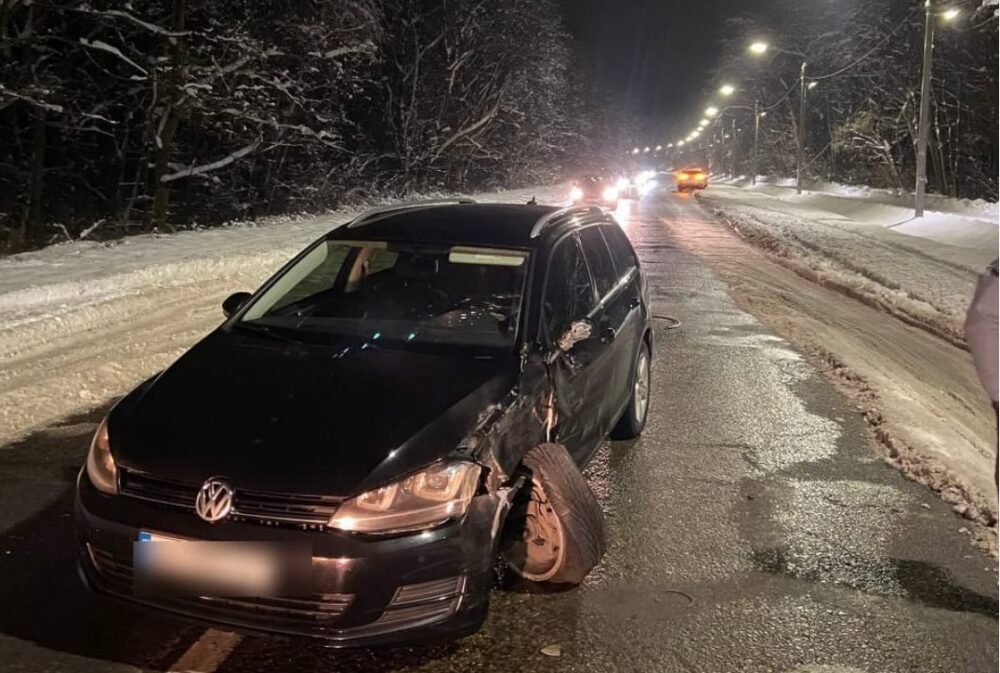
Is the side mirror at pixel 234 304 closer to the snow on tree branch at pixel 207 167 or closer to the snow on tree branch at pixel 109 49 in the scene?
the snow on tree branch at pixel 109 49

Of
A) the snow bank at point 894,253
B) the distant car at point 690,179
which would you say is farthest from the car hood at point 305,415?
the distant car at point 690,179

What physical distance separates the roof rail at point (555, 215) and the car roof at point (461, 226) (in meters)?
0.02

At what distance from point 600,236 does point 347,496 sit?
3.33 metres

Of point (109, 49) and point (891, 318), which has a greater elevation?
point (109, 49)

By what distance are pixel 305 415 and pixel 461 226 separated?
1.88 metres

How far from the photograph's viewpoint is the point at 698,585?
3814 millimetres

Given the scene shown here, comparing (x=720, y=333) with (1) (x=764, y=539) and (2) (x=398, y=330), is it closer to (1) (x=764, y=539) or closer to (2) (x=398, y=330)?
(1) (x=764, y=539)

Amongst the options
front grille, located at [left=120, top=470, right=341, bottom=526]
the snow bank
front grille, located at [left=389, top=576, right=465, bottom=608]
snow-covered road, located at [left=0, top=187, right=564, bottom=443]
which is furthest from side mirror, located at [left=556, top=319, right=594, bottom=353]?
the snow bank

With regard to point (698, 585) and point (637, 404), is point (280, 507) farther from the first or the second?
point (637, 404)

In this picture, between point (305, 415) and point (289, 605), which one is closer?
point (289, 605)

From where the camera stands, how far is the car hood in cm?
297

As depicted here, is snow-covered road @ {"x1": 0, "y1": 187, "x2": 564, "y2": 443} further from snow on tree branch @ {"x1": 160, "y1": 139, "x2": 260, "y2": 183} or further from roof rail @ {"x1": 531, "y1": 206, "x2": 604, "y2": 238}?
snow on tree branch @ {"x1": 160, "y1": 139, "x2": 260, "y2": 183}

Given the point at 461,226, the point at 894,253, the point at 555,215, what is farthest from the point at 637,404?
the point at 894,253

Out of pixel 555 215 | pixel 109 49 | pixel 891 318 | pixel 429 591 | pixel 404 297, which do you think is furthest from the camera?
pixel 109 49
